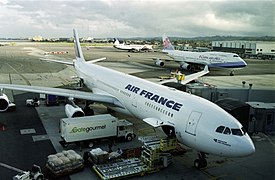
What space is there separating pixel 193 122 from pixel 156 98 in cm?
360

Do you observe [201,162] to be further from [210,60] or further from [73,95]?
[210,60]

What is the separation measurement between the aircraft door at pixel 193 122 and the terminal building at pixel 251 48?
92.7 m

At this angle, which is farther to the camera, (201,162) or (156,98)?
(156,98)

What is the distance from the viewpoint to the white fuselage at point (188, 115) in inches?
507

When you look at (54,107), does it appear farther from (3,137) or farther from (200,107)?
(200,107)

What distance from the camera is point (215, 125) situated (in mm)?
13297

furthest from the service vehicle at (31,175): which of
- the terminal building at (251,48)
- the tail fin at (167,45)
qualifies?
the terminal building at (251,48)

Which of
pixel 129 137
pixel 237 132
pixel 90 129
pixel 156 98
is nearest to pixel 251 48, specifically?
pixel 129 137

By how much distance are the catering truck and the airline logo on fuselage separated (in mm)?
2493

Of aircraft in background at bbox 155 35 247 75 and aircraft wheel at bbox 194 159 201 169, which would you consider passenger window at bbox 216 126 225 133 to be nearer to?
aircraft wheel at bbox 194 159 201 169

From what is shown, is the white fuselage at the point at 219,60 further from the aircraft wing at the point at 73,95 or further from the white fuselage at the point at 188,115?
the aircraft wing at the point at 73,95

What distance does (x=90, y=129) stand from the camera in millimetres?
17656

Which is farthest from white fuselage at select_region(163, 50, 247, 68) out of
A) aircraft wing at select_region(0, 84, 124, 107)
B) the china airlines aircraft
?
aircraft wing at select_region(0, 84, 124, 107)

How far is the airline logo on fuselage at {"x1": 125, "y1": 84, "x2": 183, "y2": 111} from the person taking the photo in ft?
50.5
